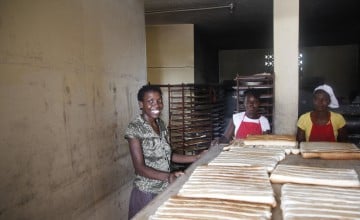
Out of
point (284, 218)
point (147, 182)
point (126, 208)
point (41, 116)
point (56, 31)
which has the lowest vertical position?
point (126, 208)

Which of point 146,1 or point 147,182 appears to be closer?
point 147,182

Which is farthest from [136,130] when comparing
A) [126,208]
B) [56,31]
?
[126,208]

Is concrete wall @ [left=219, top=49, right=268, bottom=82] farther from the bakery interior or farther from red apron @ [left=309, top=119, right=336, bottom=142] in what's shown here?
red apron @ [left=309, top=119, right=336, bottom=142]

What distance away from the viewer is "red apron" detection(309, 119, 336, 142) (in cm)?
309

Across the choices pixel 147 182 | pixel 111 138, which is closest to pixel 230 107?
pixel 111 138

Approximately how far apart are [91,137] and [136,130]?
905 millimetres

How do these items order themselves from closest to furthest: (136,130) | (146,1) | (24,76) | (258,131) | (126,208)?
(24,76)
(136,130)
(258,131)
(126,208)
(146,1)

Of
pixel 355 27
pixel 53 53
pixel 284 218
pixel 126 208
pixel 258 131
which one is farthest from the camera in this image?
pixel 355 27

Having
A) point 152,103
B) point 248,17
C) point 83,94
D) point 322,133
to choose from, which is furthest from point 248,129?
→ point 248,17

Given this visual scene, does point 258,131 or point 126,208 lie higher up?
point 258,131

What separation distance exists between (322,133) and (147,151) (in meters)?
1.73

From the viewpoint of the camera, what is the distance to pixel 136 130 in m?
2.39

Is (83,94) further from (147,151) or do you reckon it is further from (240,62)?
(240,62)

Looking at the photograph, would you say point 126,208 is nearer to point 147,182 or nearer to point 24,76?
point 147,182
